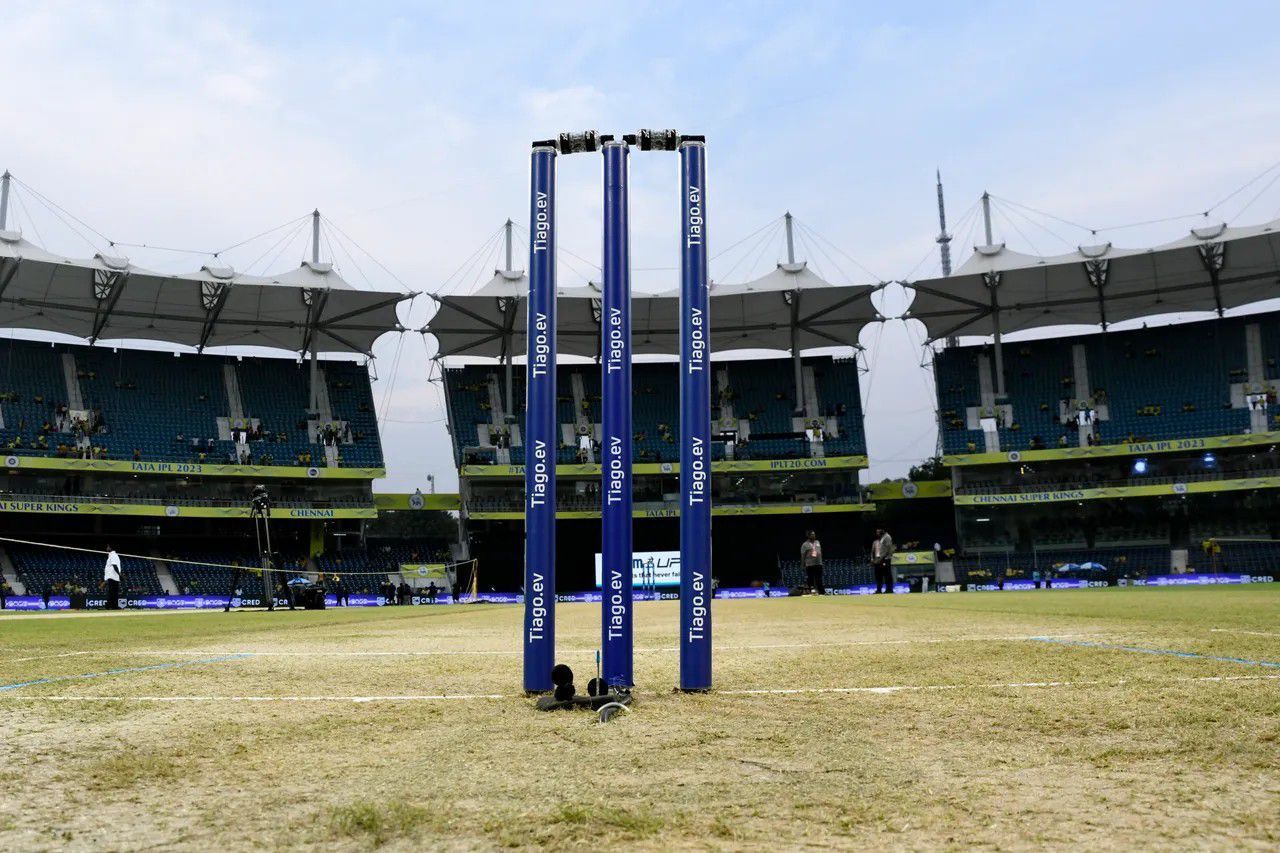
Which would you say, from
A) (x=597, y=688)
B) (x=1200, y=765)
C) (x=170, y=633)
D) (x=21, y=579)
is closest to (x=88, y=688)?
(x=597, y=688)

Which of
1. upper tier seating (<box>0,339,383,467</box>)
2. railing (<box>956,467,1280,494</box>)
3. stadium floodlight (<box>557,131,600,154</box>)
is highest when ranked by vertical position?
upper tier seating (<box>0,339,383,467</box>)

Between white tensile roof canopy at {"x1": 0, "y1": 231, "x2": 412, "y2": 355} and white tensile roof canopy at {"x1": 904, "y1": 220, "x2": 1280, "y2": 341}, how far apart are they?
29737mm

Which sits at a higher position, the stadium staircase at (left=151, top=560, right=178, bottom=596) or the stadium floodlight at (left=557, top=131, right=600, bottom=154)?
the stadium floodlight at (left=557, top=131, right=600, bottom=154)

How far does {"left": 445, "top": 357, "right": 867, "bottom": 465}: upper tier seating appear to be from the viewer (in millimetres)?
52969

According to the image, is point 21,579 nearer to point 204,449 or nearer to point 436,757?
point 204,449

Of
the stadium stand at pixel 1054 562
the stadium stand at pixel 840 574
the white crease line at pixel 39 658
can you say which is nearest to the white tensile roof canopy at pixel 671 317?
the stadium stand at pixel 840 574

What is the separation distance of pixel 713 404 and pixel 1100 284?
21.5 metres

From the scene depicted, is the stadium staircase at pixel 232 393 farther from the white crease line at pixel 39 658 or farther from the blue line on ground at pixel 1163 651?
the blue line on ground at pixel 1163 651

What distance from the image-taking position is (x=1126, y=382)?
2012 inches

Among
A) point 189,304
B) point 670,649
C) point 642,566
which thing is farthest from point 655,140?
point 189,304

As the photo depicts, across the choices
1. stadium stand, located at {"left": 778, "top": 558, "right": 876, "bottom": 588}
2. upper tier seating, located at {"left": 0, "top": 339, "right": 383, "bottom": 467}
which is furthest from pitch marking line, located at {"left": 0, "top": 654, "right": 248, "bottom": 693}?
upper tier seating, located at {"left": 0, "top": 339, "right": 383, "bottom": 467}

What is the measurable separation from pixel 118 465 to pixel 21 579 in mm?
7202

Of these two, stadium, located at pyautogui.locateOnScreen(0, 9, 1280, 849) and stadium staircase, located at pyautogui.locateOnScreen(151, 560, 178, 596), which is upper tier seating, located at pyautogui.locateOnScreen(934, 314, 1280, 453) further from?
stadium staircase, located at pyautogui.locateOnScreen(151, 560, 178, 596)

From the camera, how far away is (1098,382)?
51594mm
